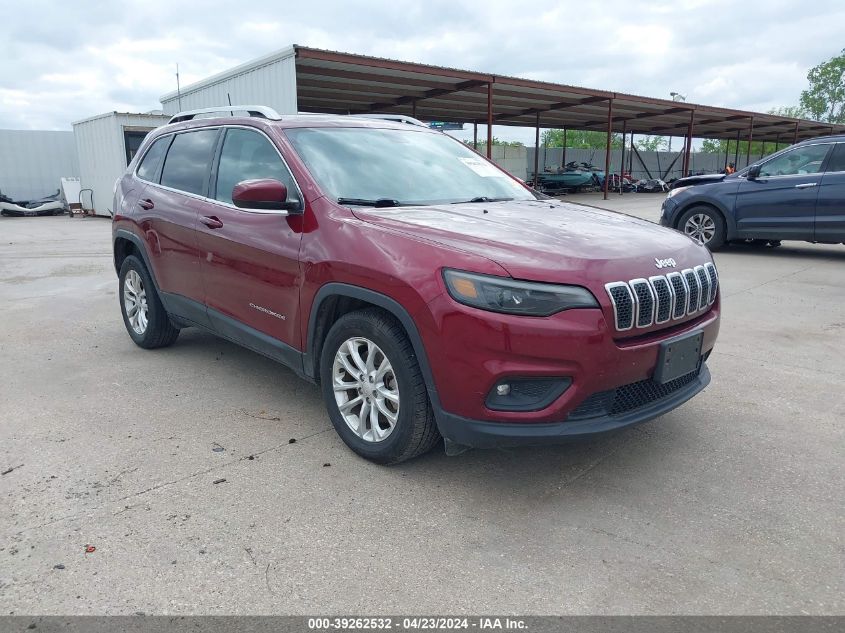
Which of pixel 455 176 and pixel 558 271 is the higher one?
pixel 455 176

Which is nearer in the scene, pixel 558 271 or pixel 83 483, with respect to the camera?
pixel 558 271

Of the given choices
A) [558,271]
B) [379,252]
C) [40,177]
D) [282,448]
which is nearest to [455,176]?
[379,252]

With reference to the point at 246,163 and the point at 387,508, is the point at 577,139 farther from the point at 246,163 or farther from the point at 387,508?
the point at 387,508

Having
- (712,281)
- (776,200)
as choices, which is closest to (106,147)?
(776,200)

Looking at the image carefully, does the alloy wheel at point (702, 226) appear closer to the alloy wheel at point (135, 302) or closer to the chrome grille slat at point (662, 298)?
the chrome grille slat at point (662, 298)

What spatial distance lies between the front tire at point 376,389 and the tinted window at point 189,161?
182cm

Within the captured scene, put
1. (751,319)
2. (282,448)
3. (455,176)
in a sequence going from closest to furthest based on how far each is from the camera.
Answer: (282,448)
(455,176)
(751,319)

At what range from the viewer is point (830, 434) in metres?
3.57

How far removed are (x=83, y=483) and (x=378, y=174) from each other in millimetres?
2172

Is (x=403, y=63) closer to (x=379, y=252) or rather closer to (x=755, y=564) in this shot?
(x=379, y=252)

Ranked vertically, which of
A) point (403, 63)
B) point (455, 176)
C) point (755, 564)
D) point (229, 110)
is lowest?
point (755, 564)

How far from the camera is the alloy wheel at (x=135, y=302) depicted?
207 inches

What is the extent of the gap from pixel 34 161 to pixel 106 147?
7324 mm

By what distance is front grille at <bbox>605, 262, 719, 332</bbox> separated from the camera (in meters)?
2.73
